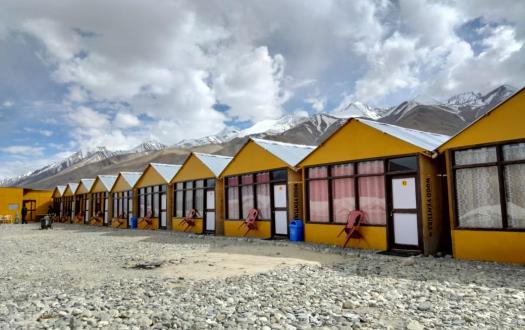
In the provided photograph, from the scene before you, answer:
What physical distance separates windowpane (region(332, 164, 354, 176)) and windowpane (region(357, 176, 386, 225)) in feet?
1.50

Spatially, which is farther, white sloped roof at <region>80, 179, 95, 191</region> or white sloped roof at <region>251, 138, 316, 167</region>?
white sloped roof at <region>80, 179, 95, 191</region>

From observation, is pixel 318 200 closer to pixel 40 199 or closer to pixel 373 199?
pixel 373 199

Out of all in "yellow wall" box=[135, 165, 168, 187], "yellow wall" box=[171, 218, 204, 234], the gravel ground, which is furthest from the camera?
"yellow wall" box=[135, 165, 168, 187]

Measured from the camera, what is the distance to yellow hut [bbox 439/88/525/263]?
8.15 metres

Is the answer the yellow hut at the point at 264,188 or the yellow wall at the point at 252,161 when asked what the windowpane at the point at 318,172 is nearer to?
the yellow hut at the point at 264,188

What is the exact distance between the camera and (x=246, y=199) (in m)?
15.8

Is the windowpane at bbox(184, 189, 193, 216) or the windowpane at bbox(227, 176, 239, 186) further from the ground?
the windowpane at bbox(227, 176, 239, 186)

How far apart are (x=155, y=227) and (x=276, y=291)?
677 inches

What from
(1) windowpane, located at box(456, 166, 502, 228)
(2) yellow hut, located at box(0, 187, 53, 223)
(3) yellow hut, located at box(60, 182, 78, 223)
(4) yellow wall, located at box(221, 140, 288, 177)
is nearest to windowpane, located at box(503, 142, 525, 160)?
(1) windowpane, located at box(456, 166, 502, 228)

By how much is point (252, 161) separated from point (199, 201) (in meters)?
4.45

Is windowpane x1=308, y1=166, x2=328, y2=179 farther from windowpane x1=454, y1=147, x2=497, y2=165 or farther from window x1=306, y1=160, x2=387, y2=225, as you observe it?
windowpane x1=454, y1=147, x2=497, y2=165

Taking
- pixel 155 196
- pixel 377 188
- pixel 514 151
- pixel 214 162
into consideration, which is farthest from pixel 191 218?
pixel 514 151

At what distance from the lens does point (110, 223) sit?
1099 inches

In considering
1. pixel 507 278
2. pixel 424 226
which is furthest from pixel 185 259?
pixel 507 278
